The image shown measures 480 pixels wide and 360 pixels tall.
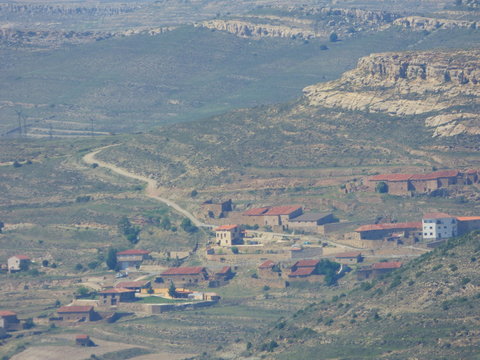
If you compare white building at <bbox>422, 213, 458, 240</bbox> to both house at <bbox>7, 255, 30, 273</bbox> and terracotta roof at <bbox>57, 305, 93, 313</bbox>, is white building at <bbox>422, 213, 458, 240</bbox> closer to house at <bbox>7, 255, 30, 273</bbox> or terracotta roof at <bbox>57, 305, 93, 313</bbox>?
terracotta roof at <bbox>57, 305, 93, 313</bbox>

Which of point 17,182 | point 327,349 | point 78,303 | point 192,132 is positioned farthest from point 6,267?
point 327,349

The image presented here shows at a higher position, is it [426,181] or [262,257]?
[426,181]

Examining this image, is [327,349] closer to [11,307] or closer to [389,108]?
[11,307]

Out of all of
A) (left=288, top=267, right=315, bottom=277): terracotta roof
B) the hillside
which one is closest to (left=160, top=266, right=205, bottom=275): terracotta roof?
(left=288, top=267, right=315, bottom=277): terracotta roof

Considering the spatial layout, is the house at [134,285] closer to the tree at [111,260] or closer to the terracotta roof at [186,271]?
the terracotta roof at [186,271]

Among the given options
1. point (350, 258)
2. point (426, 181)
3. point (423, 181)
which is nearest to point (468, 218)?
point (426, 181)

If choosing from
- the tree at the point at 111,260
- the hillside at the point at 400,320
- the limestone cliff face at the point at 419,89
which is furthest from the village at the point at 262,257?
the hillside at the point at 400,320

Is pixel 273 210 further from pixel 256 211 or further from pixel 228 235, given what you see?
pixel 228 235
